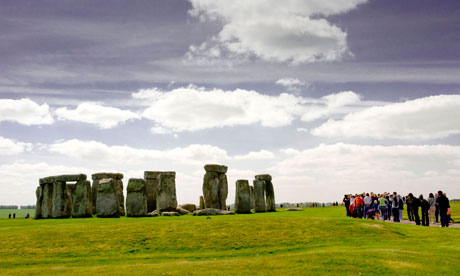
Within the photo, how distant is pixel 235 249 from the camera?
14.8m

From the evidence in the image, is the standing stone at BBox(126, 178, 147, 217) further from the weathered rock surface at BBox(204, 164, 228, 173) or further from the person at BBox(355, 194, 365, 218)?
the person at BBox(355, 194, 365, 218)

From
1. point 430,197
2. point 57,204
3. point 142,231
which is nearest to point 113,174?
point 57,204

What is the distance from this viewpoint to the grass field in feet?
36.9

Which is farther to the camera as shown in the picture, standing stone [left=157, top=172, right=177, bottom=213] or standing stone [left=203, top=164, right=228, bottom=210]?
standing stone [left=203, top=164, right=228, bottom=210]

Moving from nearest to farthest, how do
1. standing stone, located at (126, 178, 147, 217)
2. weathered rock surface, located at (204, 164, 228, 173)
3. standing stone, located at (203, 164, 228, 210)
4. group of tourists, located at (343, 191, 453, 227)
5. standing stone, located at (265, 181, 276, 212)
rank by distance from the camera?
group of tourists, located at (343, 191, 453, 227)
standing stone, located at (126, 178, 147, 217)
standing stone, located at (203, 164, 228, 210)
weathered rock surface, located at (204, 164, 228, 173)
standing stone, located at (265, 181, 276, 212)

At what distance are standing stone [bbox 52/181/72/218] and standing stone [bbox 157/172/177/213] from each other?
666 centimetres

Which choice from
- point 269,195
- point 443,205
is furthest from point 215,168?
point 443,205

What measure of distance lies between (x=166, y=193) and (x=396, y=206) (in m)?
15.0

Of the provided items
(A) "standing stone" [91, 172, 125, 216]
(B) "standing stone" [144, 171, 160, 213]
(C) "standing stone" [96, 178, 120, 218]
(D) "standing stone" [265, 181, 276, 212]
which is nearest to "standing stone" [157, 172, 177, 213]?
(B) "standing stone" [144, 171, 160, 213]

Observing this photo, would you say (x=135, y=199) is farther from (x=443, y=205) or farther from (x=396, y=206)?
(x=443, y=205)

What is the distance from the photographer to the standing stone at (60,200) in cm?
2767

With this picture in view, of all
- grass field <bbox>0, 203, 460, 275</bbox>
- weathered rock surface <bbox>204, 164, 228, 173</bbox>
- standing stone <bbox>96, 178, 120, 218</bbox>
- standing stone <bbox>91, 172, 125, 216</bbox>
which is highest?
weathered rock surface <bbox>204, 164, 228, 173</bbox>

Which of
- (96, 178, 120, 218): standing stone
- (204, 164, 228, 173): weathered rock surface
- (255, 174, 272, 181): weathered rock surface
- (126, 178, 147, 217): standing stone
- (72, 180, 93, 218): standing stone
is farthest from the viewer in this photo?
(255, 174, 272, 181): weathered rock surface

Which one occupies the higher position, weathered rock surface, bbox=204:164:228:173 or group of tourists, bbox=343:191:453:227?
weathered rock surface, bbox=204:164:228:173
